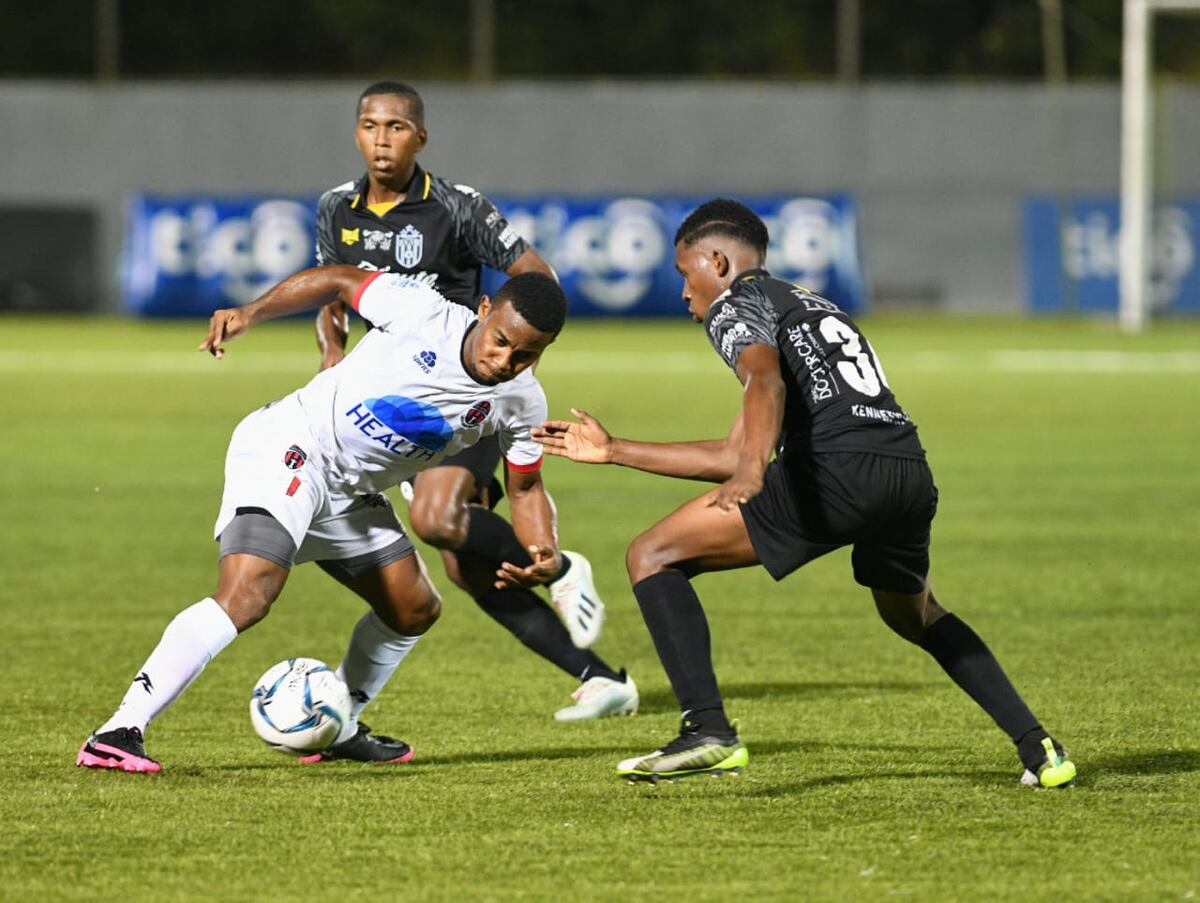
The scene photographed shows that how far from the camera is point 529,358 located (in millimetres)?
6125

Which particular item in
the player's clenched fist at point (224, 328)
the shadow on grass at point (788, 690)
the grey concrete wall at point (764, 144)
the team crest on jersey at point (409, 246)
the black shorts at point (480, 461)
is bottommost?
the shadow on grass at point (788, 690)

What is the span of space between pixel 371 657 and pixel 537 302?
1.44m

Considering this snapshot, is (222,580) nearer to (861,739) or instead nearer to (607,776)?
(607,776)

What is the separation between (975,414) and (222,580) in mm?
14530

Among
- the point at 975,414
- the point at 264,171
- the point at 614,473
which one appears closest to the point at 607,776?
the point at 614,473

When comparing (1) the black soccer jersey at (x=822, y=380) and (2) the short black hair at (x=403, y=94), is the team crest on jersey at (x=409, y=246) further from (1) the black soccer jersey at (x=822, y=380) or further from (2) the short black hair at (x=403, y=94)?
(1) the black soccer jersey at (x=822, y=380)

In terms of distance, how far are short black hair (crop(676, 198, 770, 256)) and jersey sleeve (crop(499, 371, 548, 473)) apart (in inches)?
28.2

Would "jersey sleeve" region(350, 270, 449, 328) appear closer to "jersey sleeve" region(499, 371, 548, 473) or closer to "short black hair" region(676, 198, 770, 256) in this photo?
"jersey sleeve" region(499, 371, 548, 473)

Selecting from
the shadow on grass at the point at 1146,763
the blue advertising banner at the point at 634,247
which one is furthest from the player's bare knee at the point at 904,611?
the blue advertising banner at the point at 634,247

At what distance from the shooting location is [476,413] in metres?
6.34

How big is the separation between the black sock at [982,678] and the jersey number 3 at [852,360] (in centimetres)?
76

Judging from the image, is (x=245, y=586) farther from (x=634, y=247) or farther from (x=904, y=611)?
(x=634, y=247)

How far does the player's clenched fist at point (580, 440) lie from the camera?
5.69 m

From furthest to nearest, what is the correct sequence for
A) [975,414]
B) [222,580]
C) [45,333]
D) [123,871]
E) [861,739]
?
1. [45,333]
2. [975,414]
3. [861,739]
4. [222,580]
5. [123,871]
